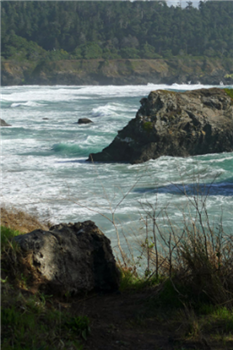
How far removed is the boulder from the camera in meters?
3.79

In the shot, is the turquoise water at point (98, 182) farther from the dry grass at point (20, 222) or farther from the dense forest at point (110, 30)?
the dense forest at point (110, 30)

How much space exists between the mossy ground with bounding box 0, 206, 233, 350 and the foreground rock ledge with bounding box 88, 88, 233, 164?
12329 mm

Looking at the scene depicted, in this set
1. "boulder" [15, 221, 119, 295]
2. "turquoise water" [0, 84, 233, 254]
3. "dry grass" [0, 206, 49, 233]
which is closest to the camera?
"boulder" [15, 221, 119, 295]

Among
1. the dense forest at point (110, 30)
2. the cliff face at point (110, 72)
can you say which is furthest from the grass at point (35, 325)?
the dense forest at point (110, 30)

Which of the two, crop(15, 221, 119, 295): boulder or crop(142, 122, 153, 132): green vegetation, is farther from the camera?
crop(142, 122, 153, 132): green vegetation

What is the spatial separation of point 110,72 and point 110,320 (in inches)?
Answer: 4598

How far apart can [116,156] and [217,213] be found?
24.8 ft

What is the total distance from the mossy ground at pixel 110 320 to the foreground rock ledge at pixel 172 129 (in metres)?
12.3

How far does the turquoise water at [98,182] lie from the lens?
31.1 feet

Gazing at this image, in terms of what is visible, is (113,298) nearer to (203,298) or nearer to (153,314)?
(153,314)

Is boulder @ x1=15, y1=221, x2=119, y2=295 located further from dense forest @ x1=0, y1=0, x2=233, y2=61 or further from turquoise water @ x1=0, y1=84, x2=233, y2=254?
dense forest @ x1=0, y1=0, x2=233, y2=61

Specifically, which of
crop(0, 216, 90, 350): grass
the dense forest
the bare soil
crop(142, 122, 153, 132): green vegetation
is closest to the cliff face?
the dense forest

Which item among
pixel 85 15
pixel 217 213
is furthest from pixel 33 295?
pixel 85 15

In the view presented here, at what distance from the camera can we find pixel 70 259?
4.11 meters
